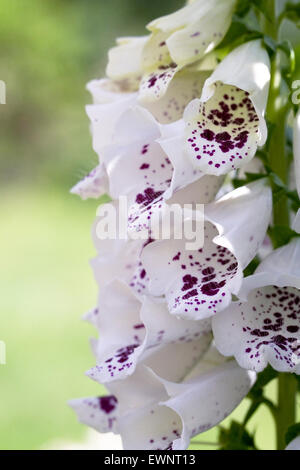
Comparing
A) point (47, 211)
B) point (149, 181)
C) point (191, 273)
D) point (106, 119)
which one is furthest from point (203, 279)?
point (47, 211)

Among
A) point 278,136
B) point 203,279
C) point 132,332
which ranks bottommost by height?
point 132,332

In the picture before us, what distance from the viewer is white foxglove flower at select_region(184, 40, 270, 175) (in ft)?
2.38

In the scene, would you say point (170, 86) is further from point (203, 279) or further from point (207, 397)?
point (207, 397)

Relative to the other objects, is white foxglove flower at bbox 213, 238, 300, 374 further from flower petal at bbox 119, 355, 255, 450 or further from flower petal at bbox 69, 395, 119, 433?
flower petal at bbox 69, 395, 119, 433

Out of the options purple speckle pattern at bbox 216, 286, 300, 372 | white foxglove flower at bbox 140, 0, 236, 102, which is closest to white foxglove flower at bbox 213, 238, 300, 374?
purple speckle pattern at bbox 216, 286, 300, 372

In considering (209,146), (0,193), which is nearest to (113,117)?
(209,146)

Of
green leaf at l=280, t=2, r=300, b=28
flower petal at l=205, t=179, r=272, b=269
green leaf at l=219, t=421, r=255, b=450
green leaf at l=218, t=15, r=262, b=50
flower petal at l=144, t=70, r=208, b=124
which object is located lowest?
green leaf at l=219, t=421, r=255, b=450

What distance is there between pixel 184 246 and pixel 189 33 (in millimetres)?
211

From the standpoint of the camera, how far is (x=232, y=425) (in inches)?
35.8

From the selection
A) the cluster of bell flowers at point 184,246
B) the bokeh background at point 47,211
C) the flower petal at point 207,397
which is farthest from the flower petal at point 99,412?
the bokeh background at point 47,211

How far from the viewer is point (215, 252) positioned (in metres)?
0.80

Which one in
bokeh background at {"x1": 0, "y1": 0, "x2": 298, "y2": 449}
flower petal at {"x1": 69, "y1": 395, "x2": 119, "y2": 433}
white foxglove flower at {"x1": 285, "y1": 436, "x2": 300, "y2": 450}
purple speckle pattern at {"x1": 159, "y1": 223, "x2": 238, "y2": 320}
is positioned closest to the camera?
purple speckle pattern at {"x1": 159, "y1": 223, "x2": 238, "y2": 320}
